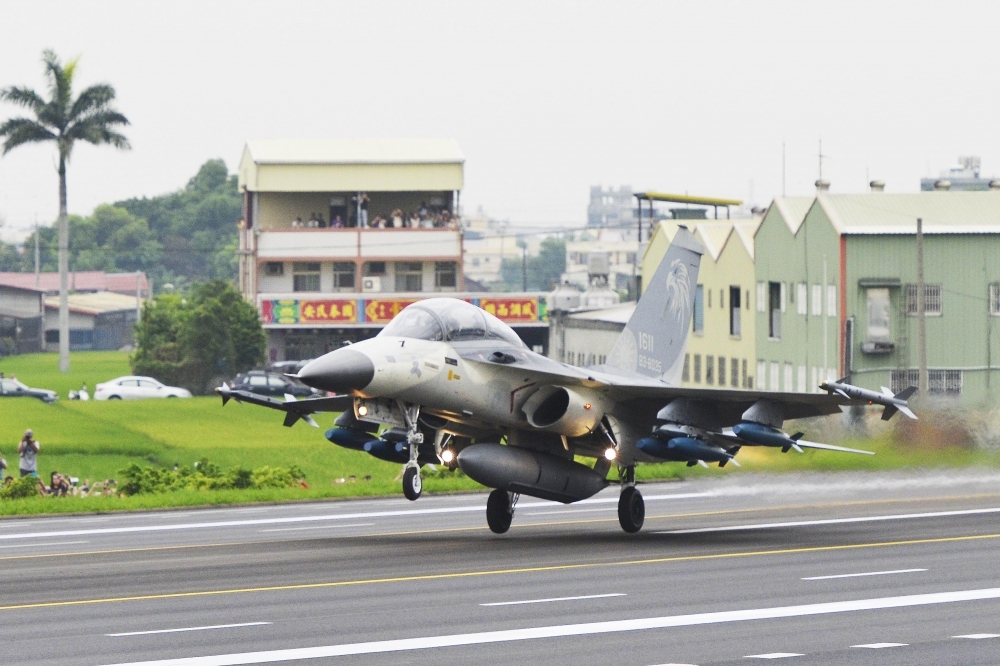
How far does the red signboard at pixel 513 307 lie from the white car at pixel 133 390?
1790 cm

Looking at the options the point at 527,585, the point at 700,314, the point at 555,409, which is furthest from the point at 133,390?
the point at 527,585

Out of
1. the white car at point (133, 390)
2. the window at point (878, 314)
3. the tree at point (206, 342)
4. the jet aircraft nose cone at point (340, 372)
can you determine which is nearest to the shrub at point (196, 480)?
the jet aircraft nose cone at point (340, 372)

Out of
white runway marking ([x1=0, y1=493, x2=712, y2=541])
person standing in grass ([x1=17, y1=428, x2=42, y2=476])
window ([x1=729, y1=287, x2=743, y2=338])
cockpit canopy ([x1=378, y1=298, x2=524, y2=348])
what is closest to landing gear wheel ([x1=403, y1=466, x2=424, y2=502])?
cockpit canopy ([x1=378, y1=298, x2=524, y2=348])

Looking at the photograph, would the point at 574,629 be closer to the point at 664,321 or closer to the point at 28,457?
the point at 664,321

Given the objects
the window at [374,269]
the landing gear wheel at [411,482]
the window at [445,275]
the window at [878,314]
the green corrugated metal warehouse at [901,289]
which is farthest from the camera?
the window at [445,275]

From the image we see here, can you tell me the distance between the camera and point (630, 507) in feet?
92.5

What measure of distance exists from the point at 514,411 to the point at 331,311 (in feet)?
203

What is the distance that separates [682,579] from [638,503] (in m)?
6.37

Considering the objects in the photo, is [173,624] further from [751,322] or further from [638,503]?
[751,322]

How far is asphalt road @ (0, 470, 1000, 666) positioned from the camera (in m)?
16.7

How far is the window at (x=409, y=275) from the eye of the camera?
96125mm

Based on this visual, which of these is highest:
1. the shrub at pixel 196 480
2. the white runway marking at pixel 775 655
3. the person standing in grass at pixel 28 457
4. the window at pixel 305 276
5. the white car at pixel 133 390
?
the window at pixel 305 276

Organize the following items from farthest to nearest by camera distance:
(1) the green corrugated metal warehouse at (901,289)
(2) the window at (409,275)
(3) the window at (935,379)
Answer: (2) the window at (409,275) → (1) the green corrugated metal warehouse at (901,289) → (3) the window at (935,379)

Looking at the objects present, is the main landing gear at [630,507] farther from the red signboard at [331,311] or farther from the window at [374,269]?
the window at [374,269]
